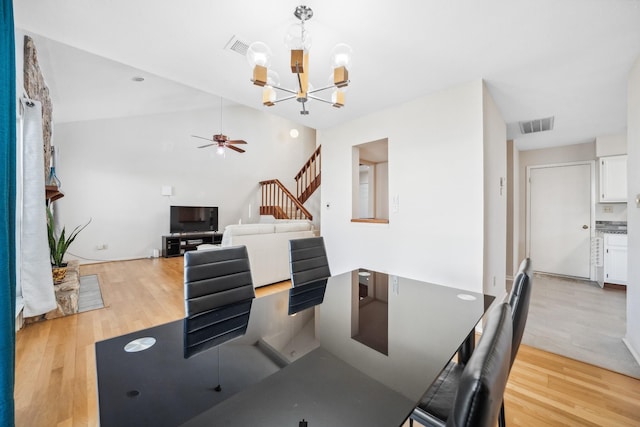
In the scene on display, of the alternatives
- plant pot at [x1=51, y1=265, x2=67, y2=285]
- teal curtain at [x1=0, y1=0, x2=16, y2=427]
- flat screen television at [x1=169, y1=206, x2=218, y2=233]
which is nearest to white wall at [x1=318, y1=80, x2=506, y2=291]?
teal curtain at [x1=0, y1=0, x2=16, y2=427]

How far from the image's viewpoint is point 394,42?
199 centimetres

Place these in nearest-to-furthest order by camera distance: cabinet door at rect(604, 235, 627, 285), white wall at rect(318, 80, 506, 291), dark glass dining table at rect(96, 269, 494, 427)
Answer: dark glass dining table at rect(96, 269, 494, 427) < white wall at rect(318, 80, 506, 291) < cabinet door at rect(604, 235, 627, 285)

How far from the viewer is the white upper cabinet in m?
3.98

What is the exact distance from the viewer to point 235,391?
27.6 inches

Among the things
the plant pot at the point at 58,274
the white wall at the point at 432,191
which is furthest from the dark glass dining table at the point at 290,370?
the plant pot at the point at 58,274

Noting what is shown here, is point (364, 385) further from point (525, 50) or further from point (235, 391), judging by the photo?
point (525, 50)

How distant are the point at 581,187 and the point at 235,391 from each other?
20.1 ft

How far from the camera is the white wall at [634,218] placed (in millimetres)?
2057

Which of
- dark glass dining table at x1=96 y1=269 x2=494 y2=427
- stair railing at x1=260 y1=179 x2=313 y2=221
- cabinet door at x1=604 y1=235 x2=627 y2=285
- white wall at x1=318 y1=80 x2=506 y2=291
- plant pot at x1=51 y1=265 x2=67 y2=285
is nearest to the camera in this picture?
dark glass dining table at x1=96 y1=269 x2=494 y2=427

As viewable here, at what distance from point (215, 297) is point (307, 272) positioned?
76 cm

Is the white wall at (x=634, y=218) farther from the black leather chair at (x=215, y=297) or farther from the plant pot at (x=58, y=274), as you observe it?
the plant pot at (x=58, y=274)

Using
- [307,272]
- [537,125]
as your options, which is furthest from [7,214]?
[537,125]

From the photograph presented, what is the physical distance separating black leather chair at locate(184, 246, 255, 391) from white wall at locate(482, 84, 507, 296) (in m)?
2.33

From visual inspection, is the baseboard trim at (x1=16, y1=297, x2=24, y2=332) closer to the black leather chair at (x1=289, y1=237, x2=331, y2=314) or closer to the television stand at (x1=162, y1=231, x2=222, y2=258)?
the black leather chair at (x1=289, y1=237, x2=331, y2=314)
